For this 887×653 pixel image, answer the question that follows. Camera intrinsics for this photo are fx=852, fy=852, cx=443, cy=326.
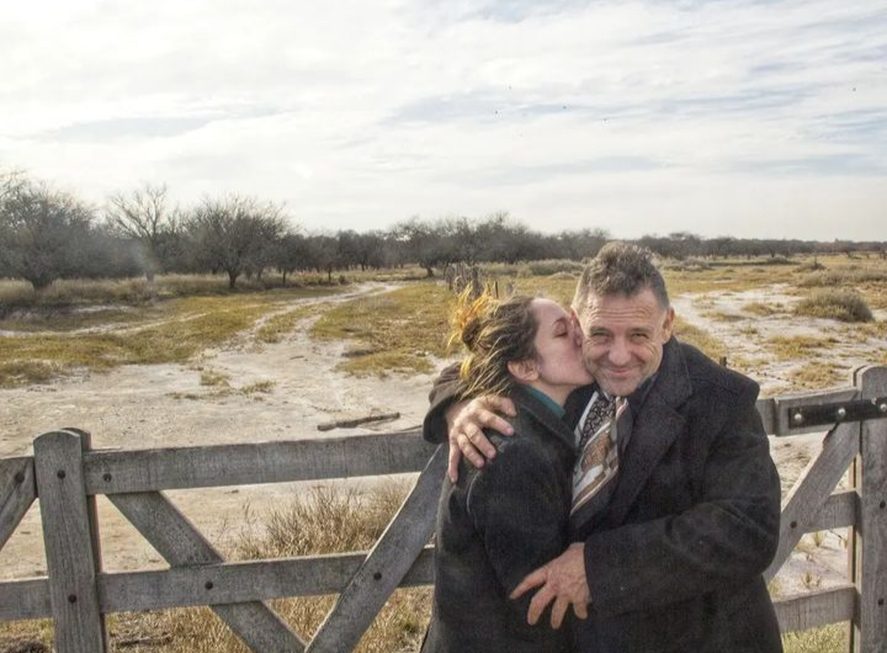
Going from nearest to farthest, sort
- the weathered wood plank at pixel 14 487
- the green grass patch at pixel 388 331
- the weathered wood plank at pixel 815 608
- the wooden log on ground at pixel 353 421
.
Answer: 1. the weathered wood plank at pixel 14 487
2. the weathered wood plank at pixel 815 608
3. the wooden log on ground at pixel 353 421
4. the green grass patch at pixel 388 331

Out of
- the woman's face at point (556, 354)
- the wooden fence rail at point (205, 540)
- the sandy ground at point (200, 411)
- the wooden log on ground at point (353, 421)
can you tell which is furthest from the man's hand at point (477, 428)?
the wooden log on ground at point (353, 421)

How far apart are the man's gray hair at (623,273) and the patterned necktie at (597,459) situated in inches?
11.8

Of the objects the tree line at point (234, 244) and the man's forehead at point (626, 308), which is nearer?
the man's forehead at point (626, 308)

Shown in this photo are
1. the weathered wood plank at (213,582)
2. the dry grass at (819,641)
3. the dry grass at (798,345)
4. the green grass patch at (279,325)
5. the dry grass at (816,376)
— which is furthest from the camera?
the green grass patch at (279,325)

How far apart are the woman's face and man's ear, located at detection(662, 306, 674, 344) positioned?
237 millimetres

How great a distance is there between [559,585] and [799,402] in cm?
164

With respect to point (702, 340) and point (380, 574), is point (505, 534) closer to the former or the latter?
point (380, 574)

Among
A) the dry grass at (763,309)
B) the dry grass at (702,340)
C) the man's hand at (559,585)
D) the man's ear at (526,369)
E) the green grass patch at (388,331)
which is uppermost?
the man's ear at (526,369)

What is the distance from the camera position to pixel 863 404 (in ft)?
11.1

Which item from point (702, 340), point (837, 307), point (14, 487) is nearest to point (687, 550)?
point (14, 487)

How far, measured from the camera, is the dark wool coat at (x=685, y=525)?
2.17 meters

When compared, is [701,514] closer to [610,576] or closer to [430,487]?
[610,576]

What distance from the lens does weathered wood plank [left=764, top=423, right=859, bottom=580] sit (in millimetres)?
3416

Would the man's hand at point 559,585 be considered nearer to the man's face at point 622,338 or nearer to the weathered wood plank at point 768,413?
the man's face at point 622,338
